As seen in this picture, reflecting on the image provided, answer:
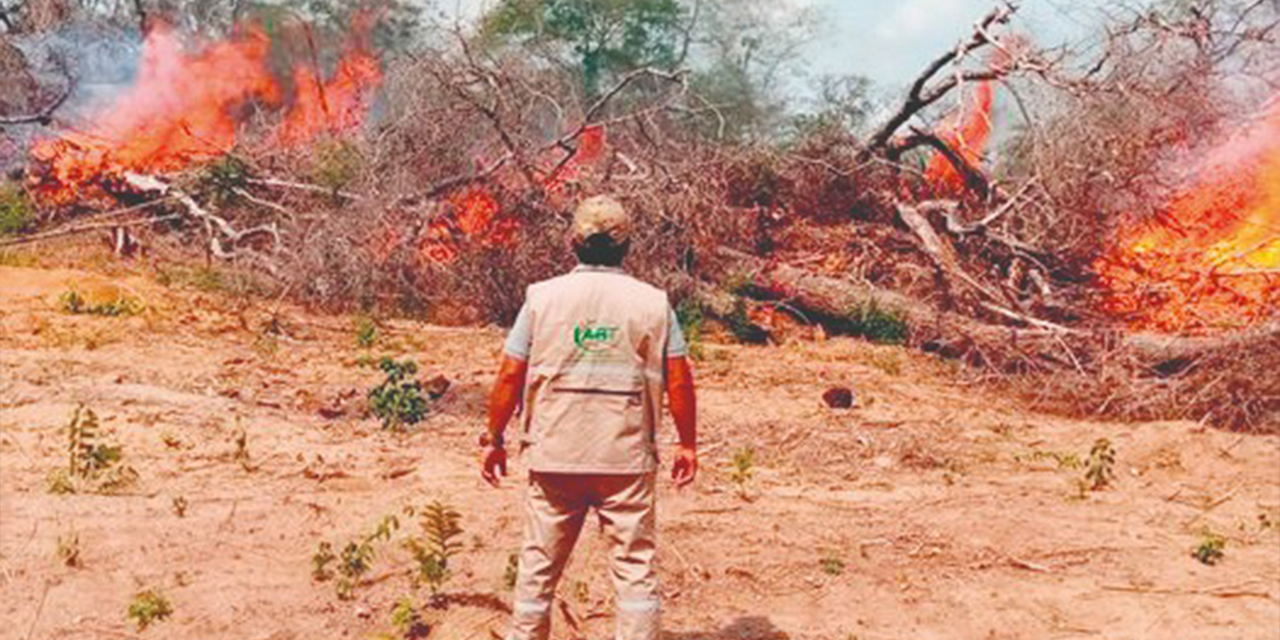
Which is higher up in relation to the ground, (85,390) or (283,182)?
(283,182)

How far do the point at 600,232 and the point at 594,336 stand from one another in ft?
1.06

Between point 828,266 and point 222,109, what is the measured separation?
31.3 ft

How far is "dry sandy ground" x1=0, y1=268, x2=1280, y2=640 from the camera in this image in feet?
15.3

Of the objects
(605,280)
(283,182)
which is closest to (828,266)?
(283,182)

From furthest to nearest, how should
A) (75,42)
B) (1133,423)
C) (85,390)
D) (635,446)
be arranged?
(75,42)
(1133,423)
(85,390)
(635,446)

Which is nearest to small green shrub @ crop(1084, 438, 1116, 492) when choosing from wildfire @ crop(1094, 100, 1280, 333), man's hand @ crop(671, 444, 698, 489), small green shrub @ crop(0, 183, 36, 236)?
wildfire @ crop(1094, 100, 1280, 333)

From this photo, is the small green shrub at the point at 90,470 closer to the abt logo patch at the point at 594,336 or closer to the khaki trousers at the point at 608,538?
the khaki trousers at the point at 608,538

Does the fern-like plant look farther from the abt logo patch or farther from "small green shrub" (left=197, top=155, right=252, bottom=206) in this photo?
"small green shrub" (left=197, top=155, right=252, bottom=206)

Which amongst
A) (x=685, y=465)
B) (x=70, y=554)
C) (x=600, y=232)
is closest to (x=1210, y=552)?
(x=685, y=465)

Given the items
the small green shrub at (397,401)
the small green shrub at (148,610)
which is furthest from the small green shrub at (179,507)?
the small green shrub at (397,401)

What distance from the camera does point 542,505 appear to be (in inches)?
142

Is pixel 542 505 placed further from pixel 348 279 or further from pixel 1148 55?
pixel 1148 55

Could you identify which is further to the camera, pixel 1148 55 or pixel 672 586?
pixel 1148 55

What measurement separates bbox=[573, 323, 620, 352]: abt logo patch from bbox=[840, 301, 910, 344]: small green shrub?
26.0 feet
